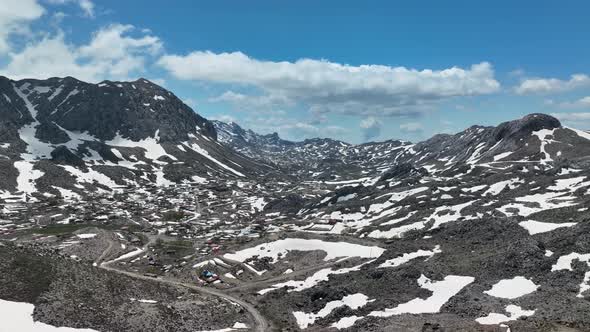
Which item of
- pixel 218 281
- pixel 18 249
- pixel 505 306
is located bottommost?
pixel 218 281

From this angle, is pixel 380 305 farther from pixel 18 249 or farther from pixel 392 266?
pixel 18 249

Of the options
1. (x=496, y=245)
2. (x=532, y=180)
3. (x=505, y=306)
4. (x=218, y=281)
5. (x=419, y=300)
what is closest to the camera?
(x=505, y=306)

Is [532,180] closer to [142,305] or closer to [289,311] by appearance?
[289,311]

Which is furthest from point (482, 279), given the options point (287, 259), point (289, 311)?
point (287, 259)

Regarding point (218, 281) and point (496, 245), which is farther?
point (218, 281)

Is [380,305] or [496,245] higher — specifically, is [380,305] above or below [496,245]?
below

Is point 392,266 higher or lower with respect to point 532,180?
lower

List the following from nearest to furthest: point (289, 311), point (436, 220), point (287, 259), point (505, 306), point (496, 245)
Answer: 1. point (505, 306)
2. point (289, 311)
3. point (496, 245)
4. point (287, 259)
5. point (436, 220)

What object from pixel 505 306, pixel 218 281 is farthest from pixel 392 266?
pixel 218 281

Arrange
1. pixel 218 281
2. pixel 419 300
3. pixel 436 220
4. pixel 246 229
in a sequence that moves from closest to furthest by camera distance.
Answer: pixel 419 300, pixel 218 281, pixel 436 220, pixel 246 229
